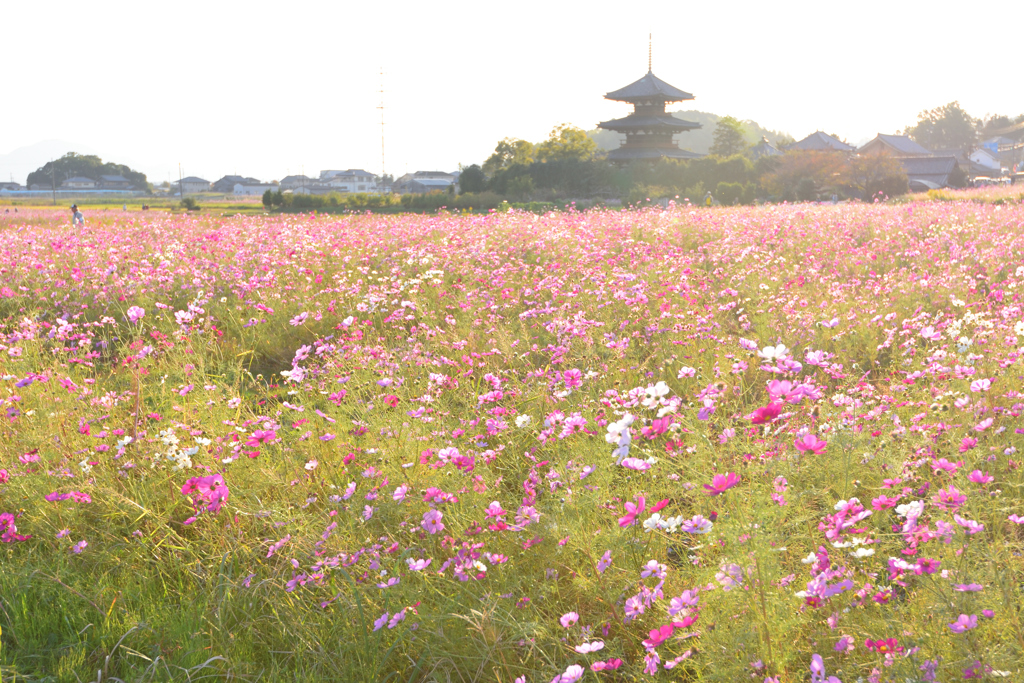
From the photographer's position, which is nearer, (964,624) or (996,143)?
(964,624)

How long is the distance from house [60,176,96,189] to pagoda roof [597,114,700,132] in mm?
75189

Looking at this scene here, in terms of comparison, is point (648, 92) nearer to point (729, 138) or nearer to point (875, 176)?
point (729, 138)

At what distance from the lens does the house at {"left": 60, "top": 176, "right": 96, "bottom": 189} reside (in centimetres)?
8744

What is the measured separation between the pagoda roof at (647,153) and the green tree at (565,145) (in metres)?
1.76

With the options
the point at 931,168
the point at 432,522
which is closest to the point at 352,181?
the point at 931,168

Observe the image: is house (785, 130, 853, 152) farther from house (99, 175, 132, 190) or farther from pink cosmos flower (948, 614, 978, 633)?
house (99, 175, 132, 190)

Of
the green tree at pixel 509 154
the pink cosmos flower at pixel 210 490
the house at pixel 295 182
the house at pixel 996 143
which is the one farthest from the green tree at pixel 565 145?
the house at pixel 996 143

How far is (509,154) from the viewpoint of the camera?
36.5 m

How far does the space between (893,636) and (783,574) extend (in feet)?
0.94

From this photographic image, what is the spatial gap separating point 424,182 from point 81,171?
4579 centimetres

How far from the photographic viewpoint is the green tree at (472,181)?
111 ft

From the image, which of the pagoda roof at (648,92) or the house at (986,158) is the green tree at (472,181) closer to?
the pagoda roof at (648,92)

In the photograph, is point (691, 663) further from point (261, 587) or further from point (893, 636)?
point (261, 587)

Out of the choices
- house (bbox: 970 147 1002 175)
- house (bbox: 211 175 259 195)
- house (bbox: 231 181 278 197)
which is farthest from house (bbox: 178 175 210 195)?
house (bbox: 970 147 1002 175)
